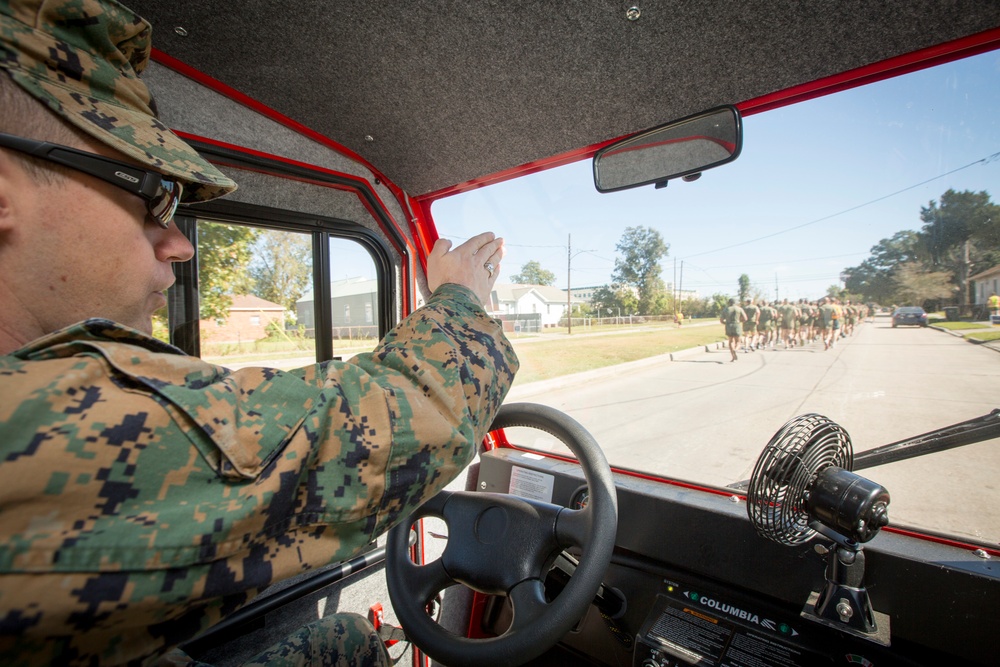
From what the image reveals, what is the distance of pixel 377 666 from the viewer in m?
1.42

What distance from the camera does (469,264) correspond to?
3.32 feet

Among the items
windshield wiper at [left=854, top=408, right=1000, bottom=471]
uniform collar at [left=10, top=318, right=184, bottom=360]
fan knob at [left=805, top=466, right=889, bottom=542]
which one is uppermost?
uniform collar at [left=10, top=318, right=184, bottom=360]

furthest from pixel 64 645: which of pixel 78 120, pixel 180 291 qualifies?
pixel 180 291

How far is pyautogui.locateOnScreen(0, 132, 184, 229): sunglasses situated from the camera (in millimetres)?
604

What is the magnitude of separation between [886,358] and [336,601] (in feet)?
7.39

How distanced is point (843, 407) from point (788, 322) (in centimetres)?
30

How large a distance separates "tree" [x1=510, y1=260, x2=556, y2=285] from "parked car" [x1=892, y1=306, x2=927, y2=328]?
1.18 m

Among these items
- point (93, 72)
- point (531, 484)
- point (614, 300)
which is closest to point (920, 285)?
point (614, 300)

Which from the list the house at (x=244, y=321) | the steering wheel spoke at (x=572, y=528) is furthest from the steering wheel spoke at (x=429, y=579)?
the house at (x=244, y=321)

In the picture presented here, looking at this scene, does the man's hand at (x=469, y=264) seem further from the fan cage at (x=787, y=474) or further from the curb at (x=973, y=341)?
the curb at (x=973, y=341)

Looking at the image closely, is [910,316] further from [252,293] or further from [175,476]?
[252,293]

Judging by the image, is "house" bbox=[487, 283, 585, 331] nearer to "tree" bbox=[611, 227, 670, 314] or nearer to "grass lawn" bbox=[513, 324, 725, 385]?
"grass lawn" bbox=[513, 324, 725, 385]

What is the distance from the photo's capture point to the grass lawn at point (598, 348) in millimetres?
1730

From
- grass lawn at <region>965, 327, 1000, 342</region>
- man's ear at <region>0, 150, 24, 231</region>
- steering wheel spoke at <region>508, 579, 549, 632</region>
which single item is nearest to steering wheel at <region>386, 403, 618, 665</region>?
steering wheel spoke at <region>508, 579, 549, 632</region>
